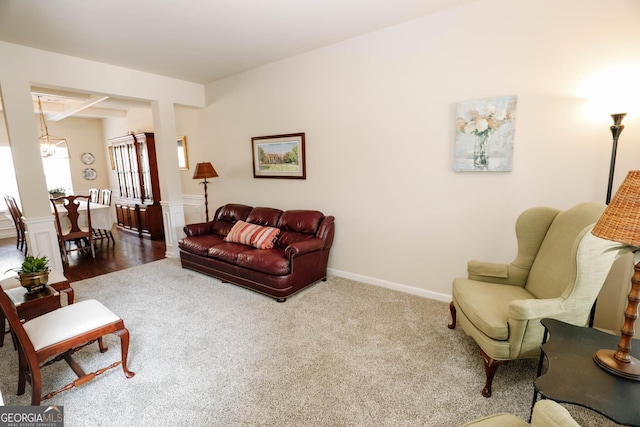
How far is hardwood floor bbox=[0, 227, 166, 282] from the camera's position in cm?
433

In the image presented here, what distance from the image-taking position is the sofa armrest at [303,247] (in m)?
3.18

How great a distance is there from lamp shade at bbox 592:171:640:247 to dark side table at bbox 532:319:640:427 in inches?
22.7

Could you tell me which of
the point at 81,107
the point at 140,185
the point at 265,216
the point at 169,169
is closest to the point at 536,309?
the point at 265,216

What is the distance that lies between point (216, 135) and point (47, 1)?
2.72 meters

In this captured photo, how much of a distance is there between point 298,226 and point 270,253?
58 centimetres

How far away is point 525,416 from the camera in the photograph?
5.55 feet

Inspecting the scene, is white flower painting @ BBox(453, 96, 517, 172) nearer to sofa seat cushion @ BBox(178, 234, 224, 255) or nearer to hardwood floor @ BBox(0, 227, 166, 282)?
sofa seat cushion @ BBox(178, 234, 224, 255)

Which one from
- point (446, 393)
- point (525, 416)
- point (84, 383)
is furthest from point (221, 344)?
point (525, 416)

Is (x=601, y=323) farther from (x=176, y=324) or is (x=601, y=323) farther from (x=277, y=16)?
(x=277, y=16)

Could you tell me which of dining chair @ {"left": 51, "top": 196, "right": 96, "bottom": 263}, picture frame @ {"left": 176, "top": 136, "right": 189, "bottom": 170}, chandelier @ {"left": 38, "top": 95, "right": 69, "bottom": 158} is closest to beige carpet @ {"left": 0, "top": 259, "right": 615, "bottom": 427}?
dining chair @ {"left": 51, "top": 196, "right": 96, "bottom": 263}

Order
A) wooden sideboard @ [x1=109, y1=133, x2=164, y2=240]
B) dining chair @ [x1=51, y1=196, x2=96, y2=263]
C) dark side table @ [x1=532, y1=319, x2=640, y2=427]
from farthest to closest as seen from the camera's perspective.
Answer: wooden sideboard @ [x1=109, y1=133, x2=164, y2=240] < dining chair @ [x1=51, y1=196, x2=96, y2=263] < dark side table @ [x1=532, y1=319, x2=640, y2=427]

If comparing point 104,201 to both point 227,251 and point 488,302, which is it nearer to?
point 227,251

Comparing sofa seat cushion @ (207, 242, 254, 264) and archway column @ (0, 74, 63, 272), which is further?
sofa seat cushion @ (207, 242, 254, 264)

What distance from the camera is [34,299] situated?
7.34 ft
